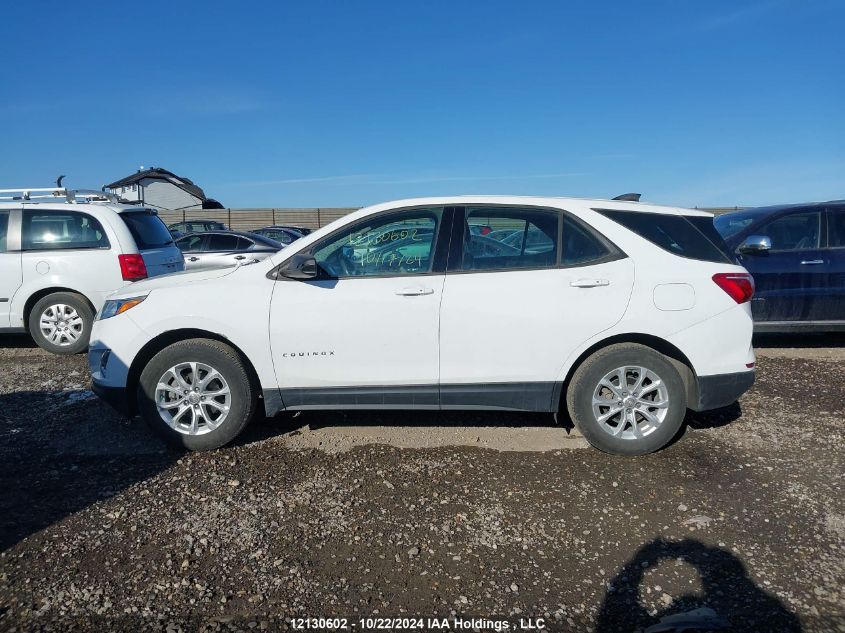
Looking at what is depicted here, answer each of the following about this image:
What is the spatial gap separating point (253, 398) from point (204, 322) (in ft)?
2.01

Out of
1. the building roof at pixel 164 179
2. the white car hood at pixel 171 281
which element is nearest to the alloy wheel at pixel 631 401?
the white car hood at pixel 171 281

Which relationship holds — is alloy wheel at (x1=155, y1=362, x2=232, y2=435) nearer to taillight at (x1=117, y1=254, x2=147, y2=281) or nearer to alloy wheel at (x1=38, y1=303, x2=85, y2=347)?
taillight at (x1=117, y1=254, x2=147, y2=281)

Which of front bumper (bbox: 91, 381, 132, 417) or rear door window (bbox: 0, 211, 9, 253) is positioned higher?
rear door window (bbox: 0, 211, 9, 253)

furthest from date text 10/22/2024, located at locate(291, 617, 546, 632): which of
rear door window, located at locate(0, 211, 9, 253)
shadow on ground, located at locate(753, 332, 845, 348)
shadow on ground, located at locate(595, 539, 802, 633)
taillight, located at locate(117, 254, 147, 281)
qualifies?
rear door window, located at locate(0, 211, 9, 253)

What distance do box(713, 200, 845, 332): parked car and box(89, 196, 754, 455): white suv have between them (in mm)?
3258

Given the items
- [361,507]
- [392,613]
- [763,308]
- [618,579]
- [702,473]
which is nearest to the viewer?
[392,613]

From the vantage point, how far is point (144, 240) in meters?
7.36

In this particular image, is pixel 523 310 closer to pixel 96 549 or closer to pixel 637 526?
pixel 637 526

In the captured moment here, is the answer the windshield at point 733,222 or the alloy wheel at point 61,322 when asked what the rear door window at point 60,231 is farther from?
the windshield at point 733,222

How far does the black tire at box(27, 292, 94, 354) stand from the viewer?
7.12 meters

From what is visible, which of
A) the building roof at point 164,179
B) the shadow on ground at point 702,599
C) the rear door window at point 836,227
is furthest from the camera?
the building roof at point 164,179

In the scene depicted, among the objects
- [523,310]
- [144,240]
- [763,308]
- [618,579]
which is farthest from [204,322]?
[763,308]

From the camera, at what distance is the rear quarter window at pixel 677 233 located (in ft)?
13.3

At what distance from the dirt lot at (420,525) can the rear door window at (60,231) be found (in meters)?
2.93
